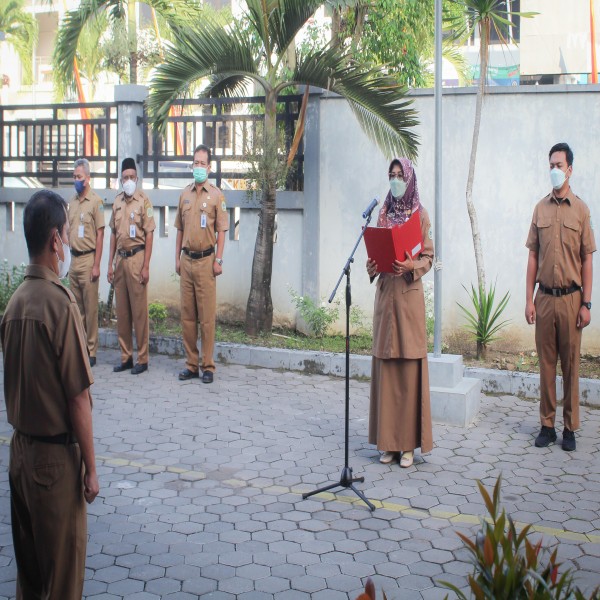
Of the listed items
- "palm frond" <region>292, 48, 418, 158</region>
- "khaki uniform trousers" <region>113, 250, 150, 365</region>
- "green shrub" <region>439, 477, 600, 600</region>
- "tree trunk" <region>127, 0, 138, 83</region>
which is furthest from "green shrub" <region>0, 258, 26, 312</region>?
"green shrub" <region>439, 477, 600, 600</region>

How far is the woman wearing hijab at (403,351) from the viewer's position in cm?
648

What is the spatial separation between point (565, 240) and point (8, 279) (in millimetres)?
7715

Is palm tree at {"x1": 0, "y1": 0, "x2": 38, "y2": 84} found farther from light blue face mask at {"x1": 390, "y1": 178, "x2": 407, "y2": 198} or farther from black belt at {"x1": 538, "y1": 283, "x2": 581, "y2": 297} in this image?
black belt at {"x1": 538, "y1": 283, "x2": 581, "y2": 297}

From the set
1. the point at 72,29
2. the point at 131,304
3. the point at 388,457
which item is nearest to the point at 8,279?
the point at 131,304

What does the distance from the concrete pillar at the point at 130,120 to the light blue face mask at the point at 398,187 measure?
5817mm

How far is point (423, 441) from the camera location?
6488 mm

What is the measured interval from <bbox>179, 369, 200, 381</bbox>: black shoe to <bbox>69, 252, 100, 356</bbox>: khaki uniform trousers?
1.15 metres

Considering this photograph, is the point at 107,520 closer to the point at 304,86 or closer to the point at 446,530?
the point at 446,530

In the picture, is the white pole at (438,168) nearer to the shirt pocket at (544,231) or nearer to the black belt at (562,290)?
the shirt pocket at (544,231)

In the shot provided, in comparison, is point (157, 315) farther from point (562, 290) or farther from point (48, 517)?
point (48, 517)

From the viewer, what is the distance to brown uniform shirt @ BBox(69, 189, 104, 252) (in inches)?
372

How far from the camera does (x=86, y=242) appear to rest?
949 cm

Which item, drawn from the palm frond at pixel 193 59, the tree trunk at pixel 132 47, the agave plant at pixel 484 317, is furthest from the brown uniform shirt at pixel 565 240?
the tree trunk at pixel 132 47

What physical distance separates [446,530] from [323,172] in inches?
229
